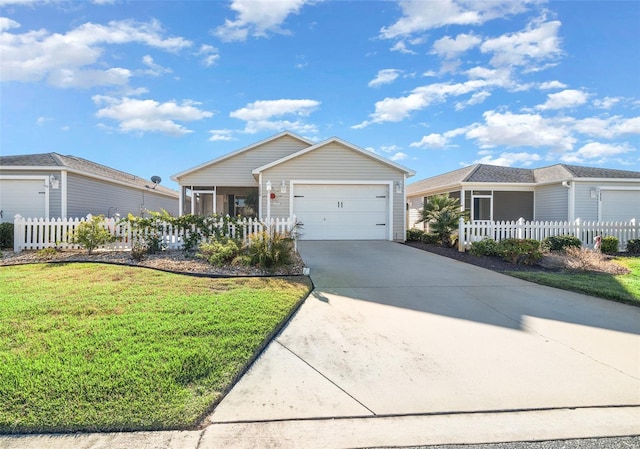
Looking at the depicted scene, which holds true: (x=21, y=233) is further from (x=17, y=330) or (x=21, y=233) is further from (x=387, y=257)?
(x=387, y=257)

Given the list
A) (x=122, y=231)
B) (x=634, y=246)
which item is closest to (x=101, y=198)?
(x=122, y=231)

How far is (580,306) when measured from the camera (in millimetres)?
5398

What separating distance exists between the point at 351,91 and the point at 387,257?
25.1 ft

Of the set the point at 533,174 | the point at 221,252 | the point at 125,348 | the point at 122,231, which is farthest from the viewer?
the point at 533,174

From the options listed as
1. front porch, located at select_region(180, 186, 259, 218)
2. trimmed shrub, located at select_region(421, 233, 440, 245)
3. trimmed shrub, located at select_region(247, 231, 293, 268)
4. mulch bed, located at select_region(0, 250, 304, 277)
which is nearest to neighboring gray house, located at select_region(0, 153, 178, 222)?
front porch, located at select_region(180, 186, 259, 218)

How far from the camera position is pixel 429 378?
10.4 feet

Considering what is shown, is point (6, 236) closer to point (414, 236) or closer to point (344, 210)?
point (344, 210)

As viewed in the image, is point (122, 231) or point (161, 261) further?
point (122, 231)

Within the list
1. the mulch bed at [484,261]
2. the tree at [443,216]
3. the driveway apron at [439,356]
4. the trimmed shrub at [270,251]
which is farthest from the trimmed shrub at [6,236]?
the tree at [443,216]

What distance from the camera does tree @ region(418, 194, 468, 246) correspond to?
1230cm

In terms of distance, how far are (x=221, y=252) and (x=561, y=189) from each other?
1684 cm

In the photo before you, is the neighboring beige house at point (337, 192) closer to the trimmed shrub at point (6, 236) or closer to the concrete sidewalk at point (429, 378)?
the concrete sidewalk at point (429, 378)

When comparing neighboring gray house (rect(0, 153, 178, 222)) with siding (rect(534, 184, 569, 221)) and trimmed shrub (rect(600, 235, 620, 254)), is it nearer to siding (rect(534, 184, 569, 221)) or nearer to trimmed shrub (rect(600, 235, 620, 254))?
trimmed shrub (rect(600, 235, 620, 254))

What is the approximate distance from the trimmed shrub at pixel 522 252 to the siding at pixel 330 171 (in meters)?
4.95
